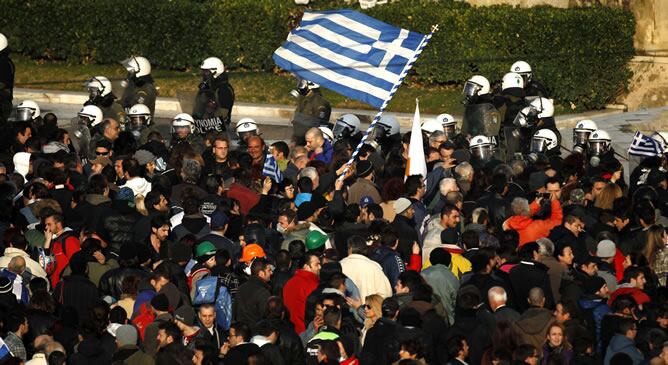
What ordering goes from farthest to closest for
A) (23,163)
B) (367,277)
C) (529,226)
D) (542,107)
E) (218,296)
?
(542,107) < (23,163) < (529,226) < (367,277) < (218,296)

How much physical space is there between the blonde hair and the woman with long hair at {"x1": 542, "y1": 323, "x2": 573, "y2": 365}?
485cm

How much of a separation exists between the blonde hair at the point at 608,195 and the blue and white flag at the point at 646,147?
6.85ft

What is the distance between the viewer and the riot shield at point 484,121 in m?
22.6

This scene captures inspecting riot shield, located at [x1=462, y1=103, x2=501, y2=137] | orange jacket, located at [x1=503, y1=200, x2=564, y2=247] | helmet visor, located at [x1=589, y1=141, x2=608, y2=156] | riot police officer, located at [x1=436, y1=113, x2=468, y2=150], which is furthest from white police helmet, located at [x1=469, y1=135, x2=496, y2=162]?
orange jacket, located at [x1=503, y1=200, x2=564, y2=247]

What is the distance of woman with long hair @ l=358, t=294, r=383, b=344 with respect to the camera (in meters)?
14.5

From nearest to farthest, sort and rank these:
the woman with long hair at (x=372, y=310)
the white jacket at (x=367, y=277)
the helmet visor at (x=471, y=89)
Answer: the woman with long hair at (x=372, y=310)
the white jacket at (x=367, y=277)
the helmet visor at (x=471, y=89)

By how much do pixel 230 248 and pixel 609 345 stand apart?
4.03 meters

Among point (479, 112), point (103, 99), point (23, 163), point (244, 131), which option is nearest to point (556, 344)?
point (23, 163)

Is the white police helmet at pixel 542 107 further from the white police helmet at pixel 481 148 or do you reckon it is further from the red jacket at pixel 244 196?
the red jacket at pixel 244 196

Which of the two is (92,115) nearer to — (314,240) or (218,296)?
(314,240)

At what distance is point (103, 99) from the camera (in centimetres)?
2314

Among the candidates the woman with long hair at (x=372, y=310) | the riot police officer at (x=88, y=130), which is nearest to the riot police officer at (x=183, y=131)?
the riot police officer at (x=88, y=130)

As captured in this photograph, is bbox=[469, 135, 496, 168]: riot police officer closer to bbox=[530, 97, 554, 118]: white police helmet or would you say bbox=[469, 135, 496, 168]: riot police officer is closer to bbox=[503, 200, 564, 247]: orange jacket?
bbox=[530, 97, 554, 118]: white police helmet

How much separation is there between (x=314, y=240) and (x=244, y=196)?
8.61 ft
